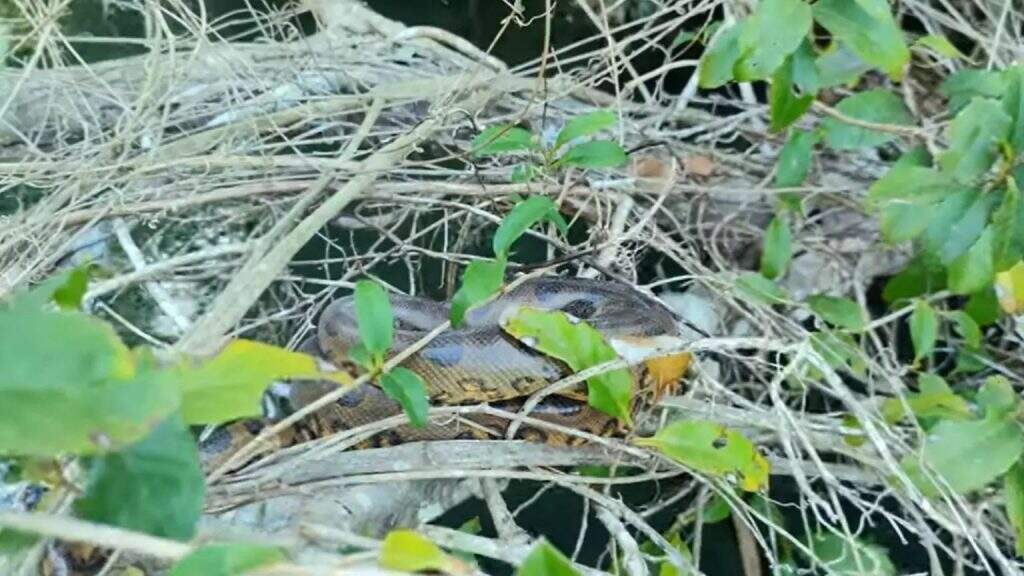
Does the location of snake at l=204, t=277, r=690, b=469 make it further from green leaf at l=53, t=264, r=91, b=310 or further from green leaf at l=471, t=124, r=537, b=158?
green leaf at l=53, t=264, r=91, b=310

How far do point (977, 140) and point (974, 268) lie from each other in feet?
0.96

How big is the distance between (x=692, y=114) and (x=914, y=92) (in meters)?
0.61

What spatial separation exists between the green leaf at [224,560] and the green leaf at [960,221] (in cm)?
148

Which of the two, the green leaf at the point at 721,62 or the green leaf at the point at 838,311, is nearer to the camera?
the green leaf at the point at 721,62

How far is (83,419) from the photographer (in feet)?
2.27

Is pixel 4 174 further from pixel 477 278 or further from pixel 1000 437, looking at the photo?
pixel 1000 437

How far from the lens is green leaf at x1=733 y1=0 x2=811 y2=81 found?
1.81 m

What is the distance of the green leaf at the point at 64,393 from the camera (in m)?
0.68

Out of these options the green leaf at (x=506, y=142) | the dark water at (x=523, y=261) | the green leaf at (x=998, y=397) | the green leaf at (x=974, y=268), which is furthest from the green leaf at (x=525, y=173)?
the green leaf at (x=998, y=397)

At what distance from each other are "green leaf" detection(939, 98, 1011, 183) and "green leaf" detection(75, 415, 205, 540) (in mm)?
1502

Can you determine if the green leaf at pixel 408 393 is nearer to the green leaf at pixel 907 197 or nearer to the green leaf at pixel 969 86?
the green leaf at pixel 907 197

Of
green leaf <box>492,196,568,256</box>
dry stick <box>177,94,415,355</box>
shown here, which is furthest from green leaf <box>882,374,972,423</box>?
dry stick <box>177,94,415,355</box>

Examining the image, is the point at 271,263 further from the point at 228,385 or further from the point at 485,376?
the point at 228,385

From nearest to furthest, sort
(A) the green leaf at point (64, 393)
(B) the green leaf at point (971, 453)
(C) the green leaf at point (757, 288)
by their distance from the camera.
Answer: (A) the green leaf at point (64, 393) → (B) the green leaf at point (971, 453) → (C) the green leaf at point (757, 288)
